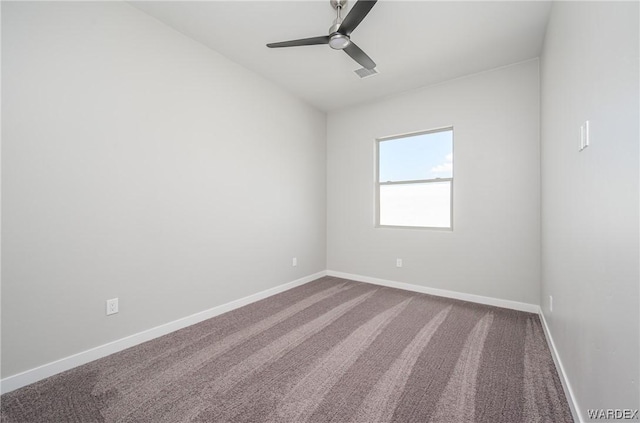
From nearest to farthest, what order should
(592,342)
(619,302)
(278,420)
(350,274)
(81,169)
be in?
(619,302) < (592,342) < (278,420) < (81,169) < (350,274)

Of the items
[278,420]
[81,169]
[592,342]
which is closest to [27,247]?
[81,169]

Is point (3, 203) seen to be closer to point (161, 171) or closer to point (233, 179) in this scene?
point (161, 171)

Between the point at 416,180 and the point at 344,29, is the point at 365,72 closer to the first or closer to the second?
the point at 344,29

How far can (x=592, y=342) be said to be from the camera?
1.21 meters

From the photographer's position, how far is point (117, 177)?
6.89 ft

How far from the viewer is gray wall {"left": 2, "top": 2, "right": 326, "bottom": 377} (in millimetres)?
1689

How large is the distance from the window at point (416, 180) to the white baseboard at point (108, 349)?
233 centimetres

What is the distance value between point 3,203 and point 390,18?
3111 mm

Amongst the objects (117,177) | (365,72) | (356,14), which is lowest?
(117,177)

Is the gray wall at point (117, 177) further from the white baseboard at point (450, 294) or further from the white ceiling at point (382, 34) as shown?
the white baseboard at point (450, 294)

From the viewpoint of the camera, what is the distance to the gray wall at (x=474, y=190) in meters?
2.92

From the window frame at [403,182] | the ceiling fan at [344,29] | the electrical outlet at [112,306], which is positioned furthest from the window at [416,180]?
the electrical outlet at [112,306]

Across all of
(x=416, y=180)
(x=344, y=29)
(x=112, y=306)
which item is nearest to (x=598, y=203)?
(x=344, y=29)

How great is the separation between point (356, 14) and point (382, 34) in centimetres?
88
